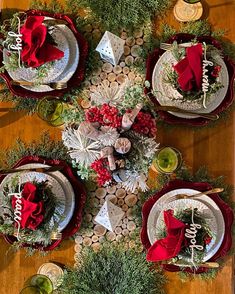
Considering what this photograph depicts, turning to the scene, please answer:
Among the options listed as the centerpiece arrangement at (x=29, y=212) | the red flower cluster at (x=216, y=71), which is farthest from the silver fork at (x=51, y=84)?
the red flower cluster at (x=216, y=71)

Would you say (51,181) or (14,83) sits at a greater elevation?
(14,83)

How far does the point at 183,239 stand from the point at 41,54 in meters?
0.86

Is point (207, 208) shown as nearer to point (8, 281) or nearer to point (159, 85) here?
point (159, 85)

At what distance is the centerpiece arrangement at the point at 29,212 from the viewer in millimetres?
1739

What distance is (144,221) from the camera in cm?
192

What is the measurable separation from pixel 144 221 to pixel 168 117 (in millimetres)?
432

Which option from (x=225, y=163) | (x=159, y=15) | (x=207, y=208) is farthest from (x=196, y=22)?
(x=207, y=208)

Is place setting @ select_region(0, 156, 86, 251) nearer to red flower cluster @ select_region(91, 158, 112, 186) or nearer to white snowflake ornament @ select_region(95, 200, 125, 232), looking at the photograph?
→ white snowflake ornament @ select_region(95, 200, 125, 232)

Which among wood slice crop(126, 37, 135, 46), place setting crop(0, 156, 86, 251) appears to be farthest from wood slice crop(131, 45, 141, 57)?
place setting crop(0, 156, 86, 251)

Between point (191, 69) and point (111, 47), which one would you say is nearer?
point (191, 69)

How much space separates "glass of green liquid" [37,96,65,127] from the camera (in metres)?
2.02

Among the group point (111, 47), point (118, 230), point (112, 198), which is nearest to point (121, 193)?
point (112, 198)

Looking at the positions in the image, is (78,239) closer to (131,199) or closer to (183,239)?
(131,199)

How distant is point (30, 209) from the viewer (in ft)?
5.67
